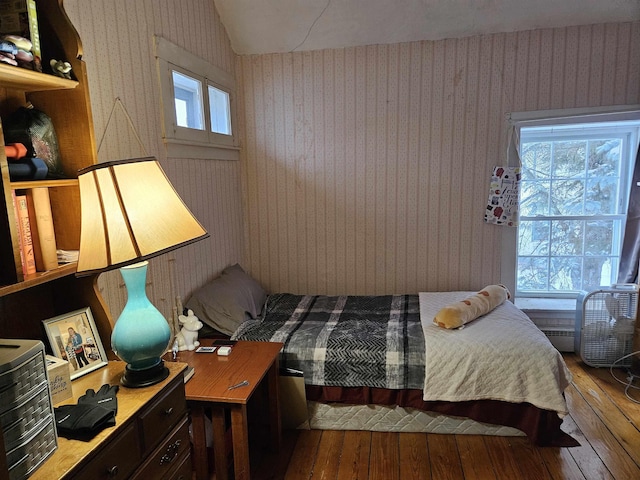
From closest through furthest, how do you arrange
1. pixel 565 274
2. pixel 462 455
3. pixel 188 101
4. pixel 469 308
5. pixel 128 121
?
pixel 128 121 → pixel 462 455 → pixel 469 308 → pixel 188 101 → pixel 565 274

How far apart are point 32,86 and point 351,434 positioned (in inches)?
84.7

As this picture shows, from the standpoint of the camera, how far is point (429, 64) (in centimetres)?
316

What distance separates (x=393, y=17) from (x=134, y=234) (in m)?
2.54

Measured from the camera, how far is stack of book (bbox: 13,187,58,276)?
1159 millimetres

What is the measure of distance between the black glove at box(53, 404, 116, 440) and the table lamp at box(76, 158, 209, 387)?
0.19m

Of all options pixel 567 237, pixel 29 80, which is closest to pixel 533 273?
pixel 567 237

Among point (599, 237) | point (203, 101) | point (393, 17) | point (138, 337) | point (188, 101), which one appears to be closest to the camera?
point (138, 337)

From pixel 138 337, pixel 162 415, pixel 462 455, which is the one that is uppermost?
pixel 138 337

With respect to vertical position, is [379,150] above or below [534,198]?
above

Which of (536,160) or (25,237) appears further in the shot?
(536,160)

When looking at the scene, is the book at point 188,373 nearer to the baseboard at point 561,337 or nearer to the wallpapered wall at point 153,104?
the wallpapered wall at point 153,104

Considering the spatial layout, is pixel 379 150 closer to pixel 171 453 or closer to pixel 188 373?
pixel 188 373

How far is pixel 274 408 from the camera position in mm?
2232

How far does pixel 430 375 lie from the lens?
7.48 feet
